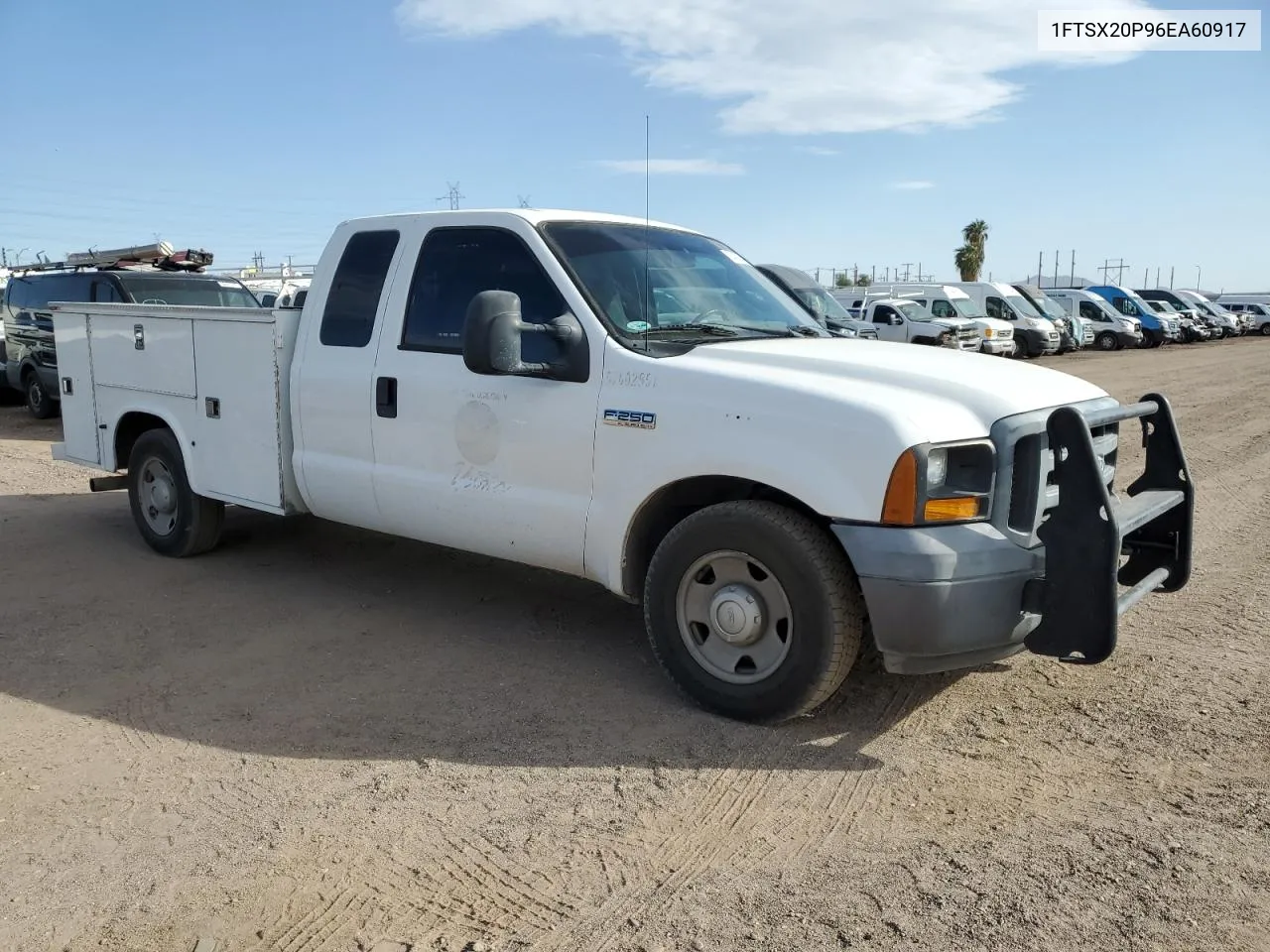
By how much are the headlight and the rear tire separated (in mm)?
13485

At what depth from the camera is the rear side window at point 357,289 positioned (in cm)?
540

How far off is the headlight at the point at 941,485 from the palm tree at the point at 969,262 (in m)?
71.3

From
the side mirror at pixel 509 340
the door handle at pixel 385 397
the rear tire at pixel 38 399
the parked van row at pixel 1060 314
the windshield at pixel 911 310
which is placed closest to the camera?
the side mirror at pixel 509 340

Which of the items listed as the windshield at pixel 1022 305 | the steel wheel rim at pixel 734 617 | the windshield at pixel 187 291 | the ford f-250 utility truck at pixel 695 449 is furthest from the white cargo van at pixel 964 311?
the steel wheel rim at pixel 734 617

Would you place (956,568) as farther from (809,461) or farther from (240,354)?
(240,354)

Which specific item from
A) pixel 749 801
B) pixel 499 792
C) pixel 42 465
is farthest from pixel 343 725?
→ pixel 42 465

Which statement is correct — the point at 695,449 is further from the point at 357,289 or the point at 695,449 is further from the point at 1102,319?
the point at 1102,319

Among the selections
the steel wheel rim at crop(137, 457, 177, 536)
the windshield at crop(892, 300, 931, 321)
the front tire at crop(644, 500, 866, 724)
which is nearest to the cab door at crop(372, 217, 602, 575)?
the front tire at crop(644, 500, 866, 724)

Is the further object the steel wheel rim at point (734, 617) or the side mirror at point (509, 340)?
the side mirror at point (509, 340)

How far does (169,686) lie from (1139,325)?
39.2 metres

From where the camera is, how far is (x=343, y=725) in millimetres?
4289

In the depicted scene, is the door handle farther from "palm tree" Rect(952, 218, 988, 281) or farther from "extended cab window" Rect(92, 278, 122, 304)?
"palm tree" Rect(952, 218, 988, 281)

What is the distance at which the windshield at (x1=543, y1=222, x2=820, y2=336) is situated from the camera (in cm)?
469

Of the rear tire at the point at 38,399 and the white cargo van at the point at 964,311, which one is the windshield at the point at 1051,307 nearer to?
the white cargo van at the point at 964,311
